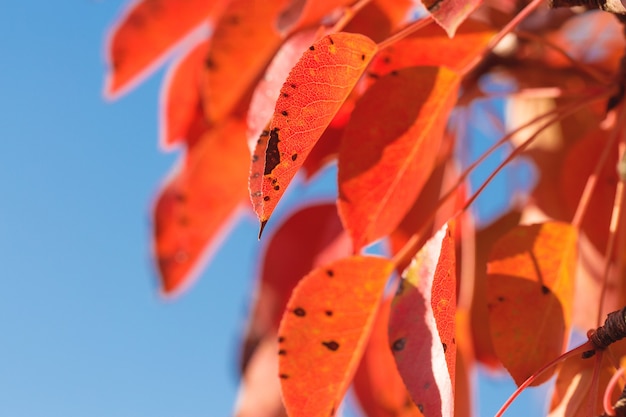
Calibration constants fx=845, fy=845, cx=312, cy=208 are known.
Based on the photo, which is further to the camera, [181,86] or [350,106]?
[181,86]

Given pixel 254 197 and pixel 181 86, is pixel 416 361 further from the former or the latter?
pixel 181 86

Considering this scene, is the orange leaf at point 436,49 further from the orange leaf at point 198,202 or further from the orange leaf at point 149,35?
the orange leaf at point 149,35

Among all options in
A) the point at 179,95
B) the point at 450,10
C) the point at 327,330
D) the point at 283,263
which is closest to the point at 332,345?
the point at 327,330

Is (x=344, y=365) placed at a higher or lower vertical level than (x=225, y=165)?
lower

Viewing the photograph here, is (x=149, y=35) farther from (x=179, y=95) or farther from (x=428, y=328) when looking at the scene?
(x=428, y=328)

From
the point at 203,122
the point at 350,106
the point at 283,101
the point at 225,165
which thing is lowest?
the point at 283,101

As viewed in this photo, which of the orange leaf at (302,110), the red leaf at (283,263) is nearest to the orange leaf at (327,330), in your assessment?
the orange leaf at (302,110)

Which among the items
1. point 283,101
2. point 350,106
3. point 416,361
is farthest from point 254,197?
point 350,106

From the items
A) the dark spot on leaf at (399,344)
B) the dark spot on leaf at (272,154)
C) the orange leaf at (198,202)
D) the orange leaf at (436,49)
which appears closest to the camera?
the dark spot on leaf at (272,154)
